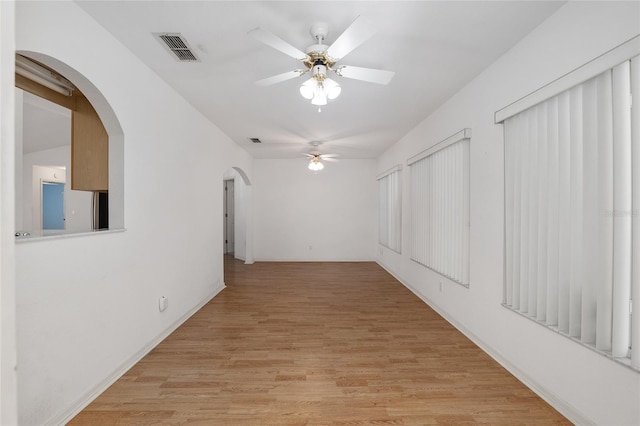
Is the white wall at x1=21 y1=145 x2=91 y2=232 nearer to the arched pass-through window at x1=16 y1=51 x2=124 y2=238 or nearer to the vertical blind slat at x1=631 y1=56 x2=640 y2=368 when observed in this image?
the arched pass-through window at x1=16 y1=51 x2=124 y2=238

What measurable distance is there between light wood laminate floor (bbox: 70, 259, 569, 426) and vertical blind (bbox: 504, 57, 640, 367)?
0.80 metres

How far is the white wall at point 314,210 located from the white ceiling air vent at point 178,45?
572 cm

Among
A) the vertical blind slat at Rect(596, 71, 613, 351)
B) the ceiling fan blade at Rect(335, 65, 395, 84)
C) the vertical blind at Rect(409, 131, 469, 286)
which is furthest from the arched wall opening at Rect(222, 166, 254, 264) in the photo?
the vertical blind slat at Rect(596, 71, 613, 351)

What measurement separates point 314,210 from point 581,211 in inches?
273

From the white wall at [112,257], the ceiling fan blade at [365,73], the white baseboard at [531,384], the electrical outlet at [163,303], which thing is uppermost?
the ceiling fan blade at [365,73]

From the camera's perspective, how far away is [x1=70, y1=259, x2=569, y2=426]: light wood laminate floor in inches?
83.9

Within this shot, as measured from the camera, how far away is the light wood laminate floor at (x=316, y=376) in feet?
6.99

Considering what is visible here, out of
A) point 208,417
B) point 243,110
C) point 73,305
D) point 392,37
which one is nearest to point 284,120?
point 243,110

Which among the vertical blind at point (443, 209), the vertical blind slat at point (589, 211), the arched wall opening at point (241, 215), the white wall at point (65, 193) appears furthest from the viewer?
the arched wall opening at point (241, 215)

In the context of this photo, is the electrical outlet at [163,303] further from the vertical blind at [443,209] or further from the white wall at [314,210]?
the white wall at [314,210]

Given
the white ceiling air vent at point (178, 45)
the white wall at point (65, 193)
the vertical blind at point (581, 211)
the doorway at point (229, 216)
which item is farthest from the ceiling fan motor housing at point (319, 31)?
the doorway at point (229, 216)

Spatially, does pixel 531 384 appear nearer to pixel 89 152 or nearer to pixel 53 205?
pixel 89 152

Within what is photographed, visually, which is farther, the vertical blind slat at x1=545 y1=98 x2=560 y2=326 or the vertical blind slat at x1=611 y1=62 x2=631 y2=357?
the vertical blind slat at x1=545 y1=98 x2=560 y2=326

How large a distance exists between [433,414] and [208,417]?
5.25ft
